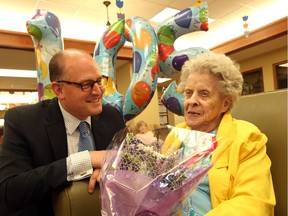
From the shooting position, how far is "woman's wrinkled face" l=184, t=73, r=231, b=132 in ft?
4.25

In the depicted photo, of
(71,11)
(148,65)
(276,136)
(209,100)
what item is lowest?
(276,136)

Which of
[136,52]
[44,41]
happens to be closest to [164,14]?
[136,52]

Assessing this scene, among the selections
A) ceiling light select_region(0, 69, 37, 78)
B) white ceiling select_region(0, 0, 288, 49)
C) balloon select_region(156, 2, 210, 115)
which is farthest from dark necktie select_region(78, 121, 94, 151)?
ceiling light select_region(0, 69, 37, 78)

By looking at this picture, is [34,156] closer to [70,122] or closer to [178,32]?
[70,122]

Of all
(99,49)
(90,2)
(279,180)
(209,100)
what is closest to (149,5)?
(90,2)

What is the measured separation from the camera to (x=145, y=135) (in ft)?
2.68

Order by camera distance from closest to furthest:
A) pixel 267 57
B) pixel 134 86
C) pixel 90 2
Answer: pixel 134 86, pixel 90 2, pixel 267 57

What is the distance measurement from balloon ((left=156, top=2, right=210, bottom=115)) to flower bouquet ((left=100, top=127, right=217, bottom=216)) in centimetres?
162

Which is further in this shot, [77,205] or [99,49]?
[99,49]

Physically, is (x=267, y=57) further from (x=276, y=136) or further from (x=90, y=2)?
(x=276, y=136)

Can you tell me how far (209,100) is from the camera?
1.30 meters

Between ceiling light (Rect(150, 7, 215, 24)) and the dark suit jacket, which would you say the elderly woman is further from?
ceiling light (Rect(150, 7, 215, 24))

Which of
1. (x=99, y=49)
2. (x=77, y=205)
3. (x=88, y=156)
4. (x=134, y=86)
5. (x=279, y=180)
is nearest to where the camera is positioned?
(x=77, y=205)

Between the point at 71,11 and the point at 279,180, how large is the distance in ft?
11.8
